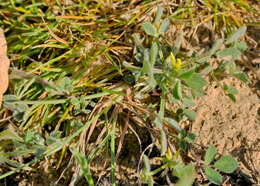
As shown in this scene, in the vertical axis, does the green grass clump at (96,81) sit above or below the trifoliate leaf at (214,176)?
above

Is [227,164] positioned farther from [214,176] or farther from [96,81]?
[96,81]

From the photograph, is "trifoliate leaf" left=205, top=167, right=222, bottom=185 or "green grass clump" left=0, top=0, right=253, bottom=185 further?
"green grass clump" left=0, top=0, right=253, bottom=185

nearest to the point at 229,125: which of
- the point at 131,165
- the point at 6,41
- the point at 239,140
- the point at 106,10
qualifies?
the point at 239,140

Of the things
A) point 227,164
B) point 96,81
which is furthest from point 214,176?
point 96,81

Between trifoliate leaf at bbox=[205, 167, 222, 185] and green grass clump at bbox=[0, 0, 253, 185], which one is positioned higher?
green grass clump at bbox=[0, 0, 253, 185]

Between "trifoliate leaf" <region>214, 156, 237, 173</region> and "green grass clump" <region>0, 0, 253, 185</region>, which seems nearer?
"trifoliate leaf" <region>214, 156, 237, 173</region>

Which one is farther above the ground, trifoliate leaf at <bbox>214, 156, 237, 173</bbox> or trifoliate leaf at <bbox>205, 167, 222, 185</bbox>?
trifoliate leaf at <bbox>214, 156, 237, 173</bbox>

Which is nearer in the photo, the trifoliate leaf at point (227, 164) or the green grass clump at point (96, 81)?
the trifoliate leaf at point (227, 164)

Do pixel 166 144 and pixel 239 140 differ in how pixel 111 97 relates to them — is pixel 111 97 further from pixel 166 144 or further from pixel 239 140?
pixel 239 140
